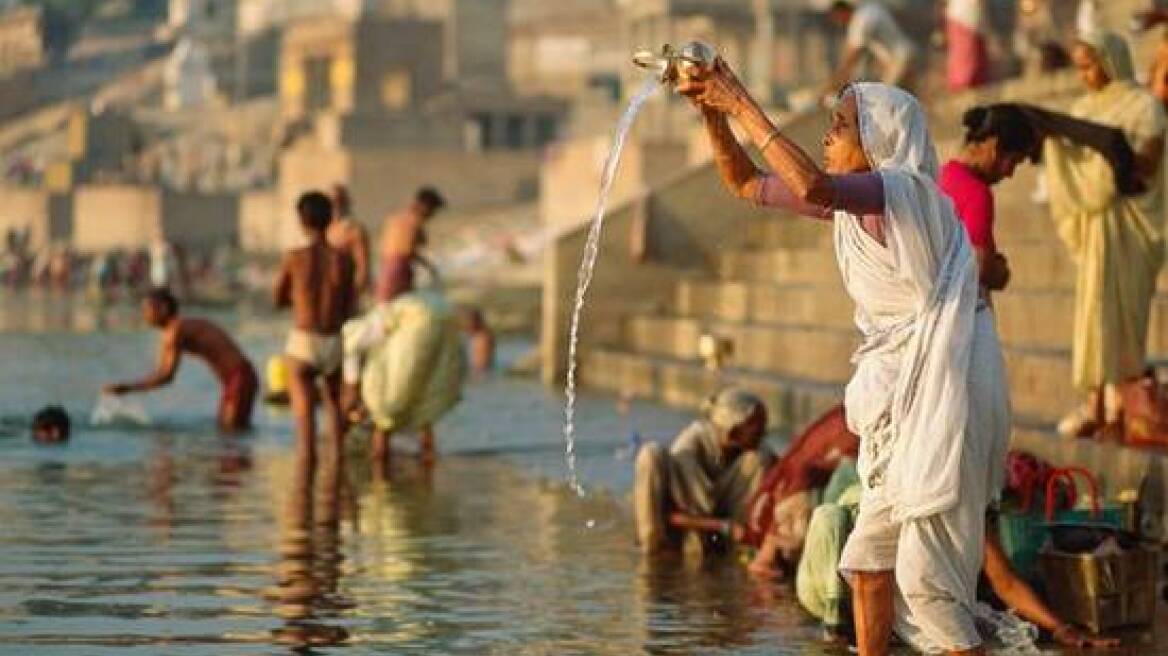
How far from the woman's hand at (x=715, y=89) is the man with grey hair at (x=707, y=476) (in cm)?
456

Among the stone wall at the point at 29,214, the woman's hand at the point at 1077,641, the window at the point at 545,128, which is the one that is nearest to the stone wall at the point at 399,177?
the window at the point at 545,128

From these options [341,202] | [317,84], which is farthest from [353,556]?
[317,84]

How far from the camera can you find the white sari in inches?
368

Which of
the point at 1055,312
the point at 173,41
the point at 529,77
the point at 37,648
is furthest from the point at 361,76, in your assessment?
the point at 37,648

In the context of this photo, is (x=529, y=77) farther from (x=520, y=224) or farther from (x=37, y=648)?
(x=37, y=648)

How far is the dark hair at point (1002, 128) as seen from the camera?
37.2ft

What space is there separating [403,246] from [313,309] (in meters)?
1.51

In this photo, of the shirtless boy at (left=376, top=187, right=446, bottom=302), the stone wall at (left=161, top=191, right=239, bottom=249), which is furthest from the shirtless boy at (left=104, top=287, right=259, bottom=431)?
the stone wall at (left=161, top=191, right=239, bottom=249)

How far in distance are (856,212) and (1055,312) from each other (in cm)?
848

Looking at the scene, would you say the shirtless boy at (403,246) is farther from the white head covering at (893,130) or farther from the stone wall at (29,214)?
the stone wall at (29,214)

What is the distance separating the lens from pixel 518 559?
45.7 feet

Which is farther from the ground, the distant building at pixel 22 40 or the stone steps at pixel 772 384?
the distant building at pixel 22 40

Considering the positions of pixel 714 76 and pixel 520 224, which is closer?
pixel 714 76

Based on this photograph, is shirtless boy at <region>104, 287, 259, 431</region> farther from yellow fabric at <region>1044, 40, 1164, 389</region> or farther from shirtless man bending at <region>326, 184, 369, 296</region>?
yellow fabric at <region>1044, 40, 1164, 389</region>
